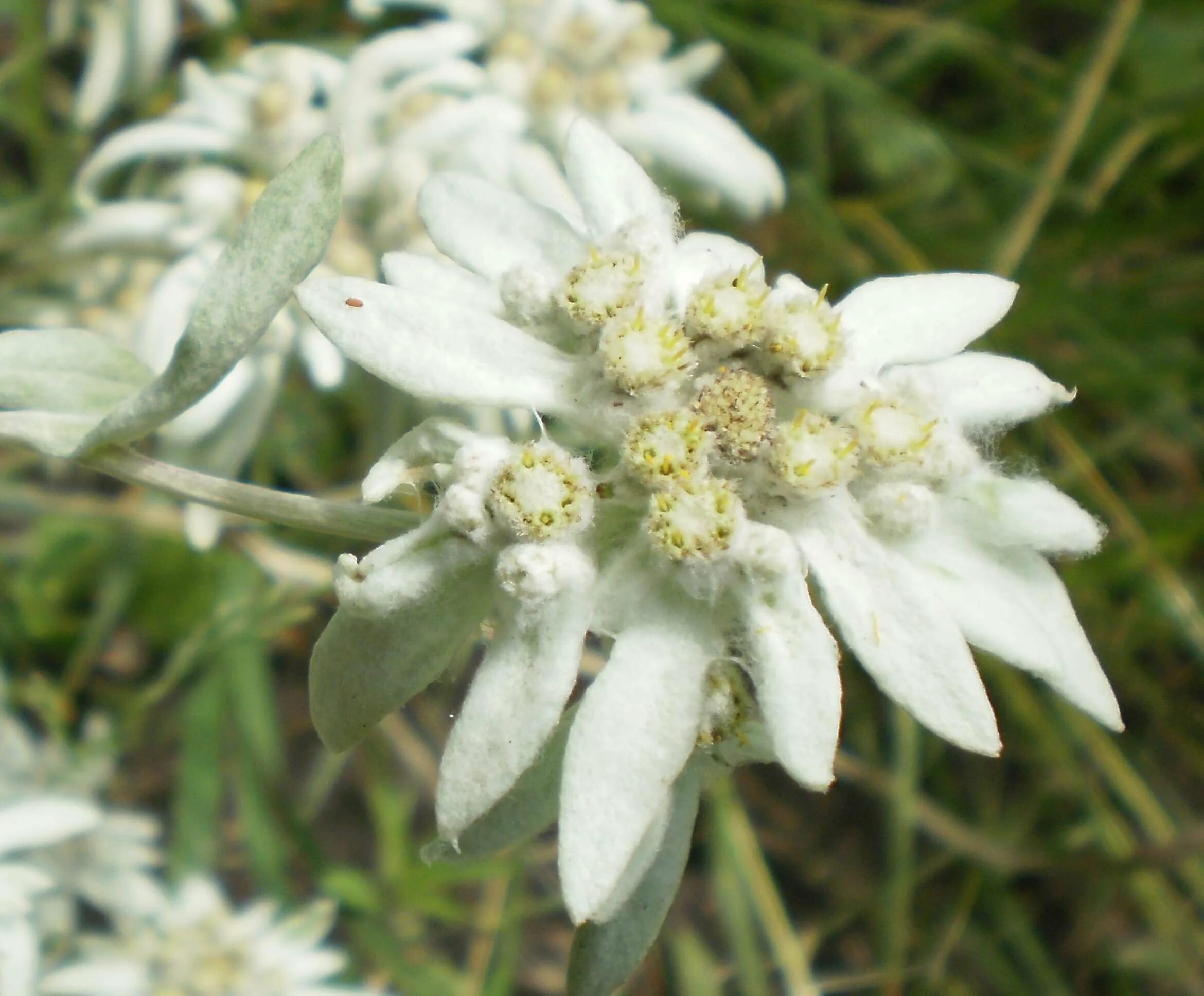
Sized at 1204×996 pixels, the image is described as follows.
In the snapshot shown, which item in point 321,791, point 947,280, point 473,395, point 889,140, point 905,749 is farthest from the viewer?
point 889,140

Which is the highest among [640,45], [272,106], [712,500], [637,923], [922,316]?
[922,316]

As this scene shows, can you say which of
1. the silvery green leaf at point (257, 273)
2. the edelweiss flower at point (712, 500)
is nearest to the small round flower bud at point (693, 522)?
the edelweiss flower at point (712, 500)

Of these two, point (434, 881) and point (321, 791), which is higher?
point (434, 881)

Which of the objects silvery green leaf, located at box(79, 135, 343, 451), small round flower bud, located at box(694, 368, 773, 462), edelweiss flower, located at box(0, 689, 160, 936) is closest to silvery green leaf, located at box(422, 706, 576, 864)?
small round flower bud, located at box(694, 368, 773, 462)

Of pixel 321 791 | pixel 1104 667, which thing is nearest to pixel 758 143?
pixel 1104 667

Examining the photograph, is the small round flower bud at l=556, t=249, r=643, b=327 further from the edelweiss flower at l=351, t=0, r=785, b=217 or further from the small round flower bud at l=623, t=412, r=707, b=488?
the edelweiss flower at l=351, t=0, r=785, b=217

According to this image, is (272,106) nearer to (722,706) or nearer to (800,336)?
(800,336)

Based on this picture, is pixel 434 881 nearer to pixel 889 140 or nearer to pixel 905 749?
pixel 905 749

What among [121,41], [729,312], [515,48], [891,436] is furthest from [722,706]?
[121,41]
